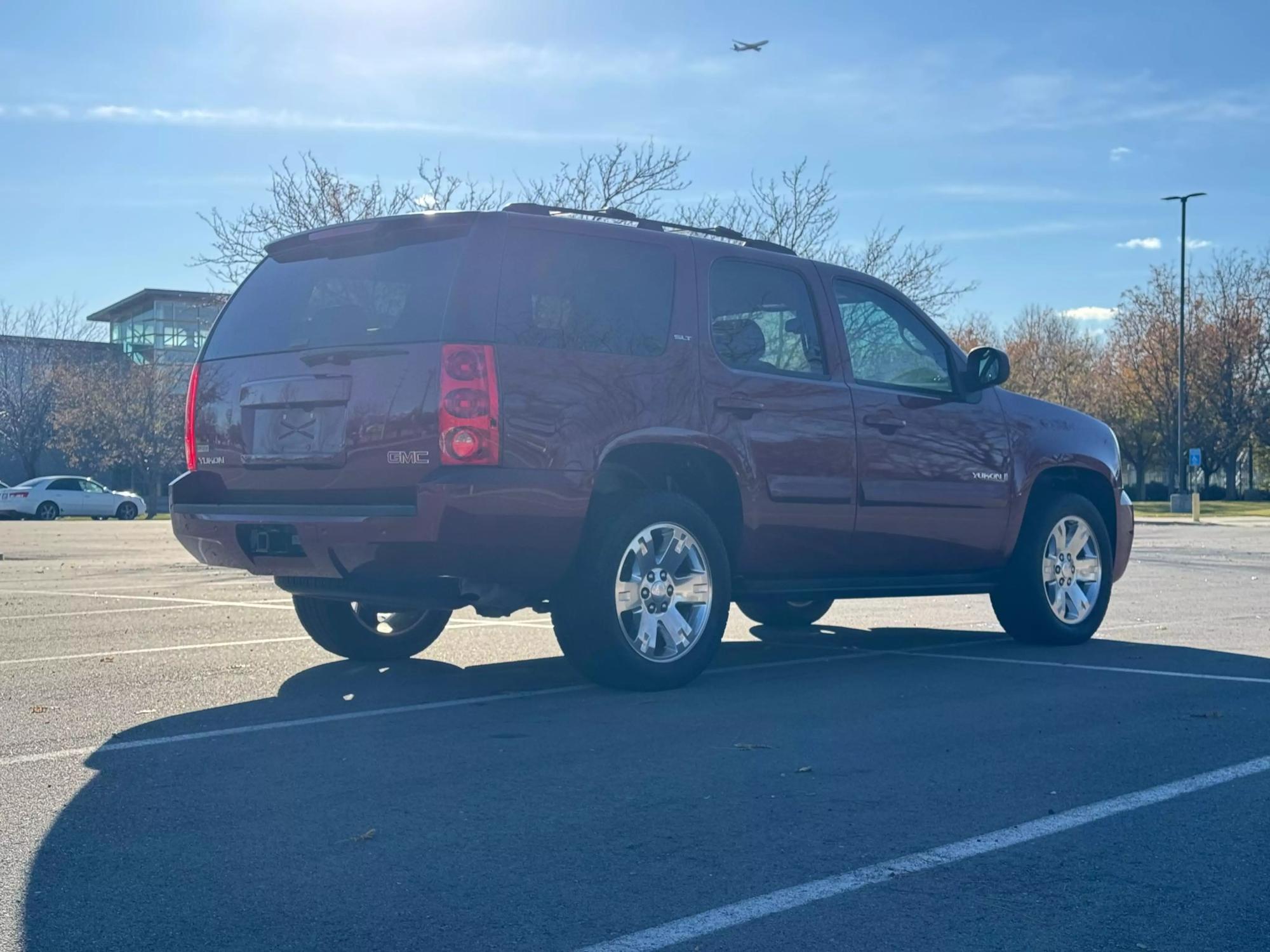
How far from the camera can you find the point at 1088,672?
24.6ft

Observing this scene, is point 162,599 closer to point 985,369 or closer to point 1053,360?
point 985,369

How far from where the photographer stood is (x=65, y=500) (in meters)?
46.8

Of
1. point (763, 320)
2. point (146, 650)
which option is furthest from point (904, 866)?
point (146, 650)

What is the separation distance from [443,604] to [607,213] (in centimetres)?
212

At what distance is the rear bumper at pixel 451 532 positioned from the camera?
5.93 meters

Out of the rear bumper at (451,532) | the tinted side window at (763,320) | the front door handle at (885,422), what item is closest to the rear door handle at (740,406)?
the tinted side window at (763,320)

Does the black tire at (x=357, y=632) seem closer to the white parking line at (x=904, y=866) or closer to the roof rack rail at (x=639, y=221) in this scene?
the roof rack rail at (x=639, y=221)

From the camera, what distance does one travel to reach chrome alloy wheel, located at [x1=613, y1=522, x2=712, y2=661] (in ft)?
21.7

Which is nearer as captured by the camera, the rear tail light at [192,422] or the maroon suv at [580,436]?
the maroon suv at [580,436]

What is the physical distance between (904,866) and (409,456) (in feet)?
9.59

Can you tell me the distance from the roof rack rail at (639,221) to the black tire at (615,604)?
53.5 inches

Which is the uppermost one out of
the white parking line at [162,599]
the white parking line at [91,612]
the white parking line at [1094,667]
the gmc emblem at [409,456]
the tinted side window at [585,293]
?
the tinted side window at [585,293]

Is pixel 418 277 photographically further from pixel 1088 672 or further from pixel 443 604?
pixel 1088 672

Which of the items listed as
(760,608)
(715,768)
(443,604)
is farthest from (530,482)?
(760,608)
